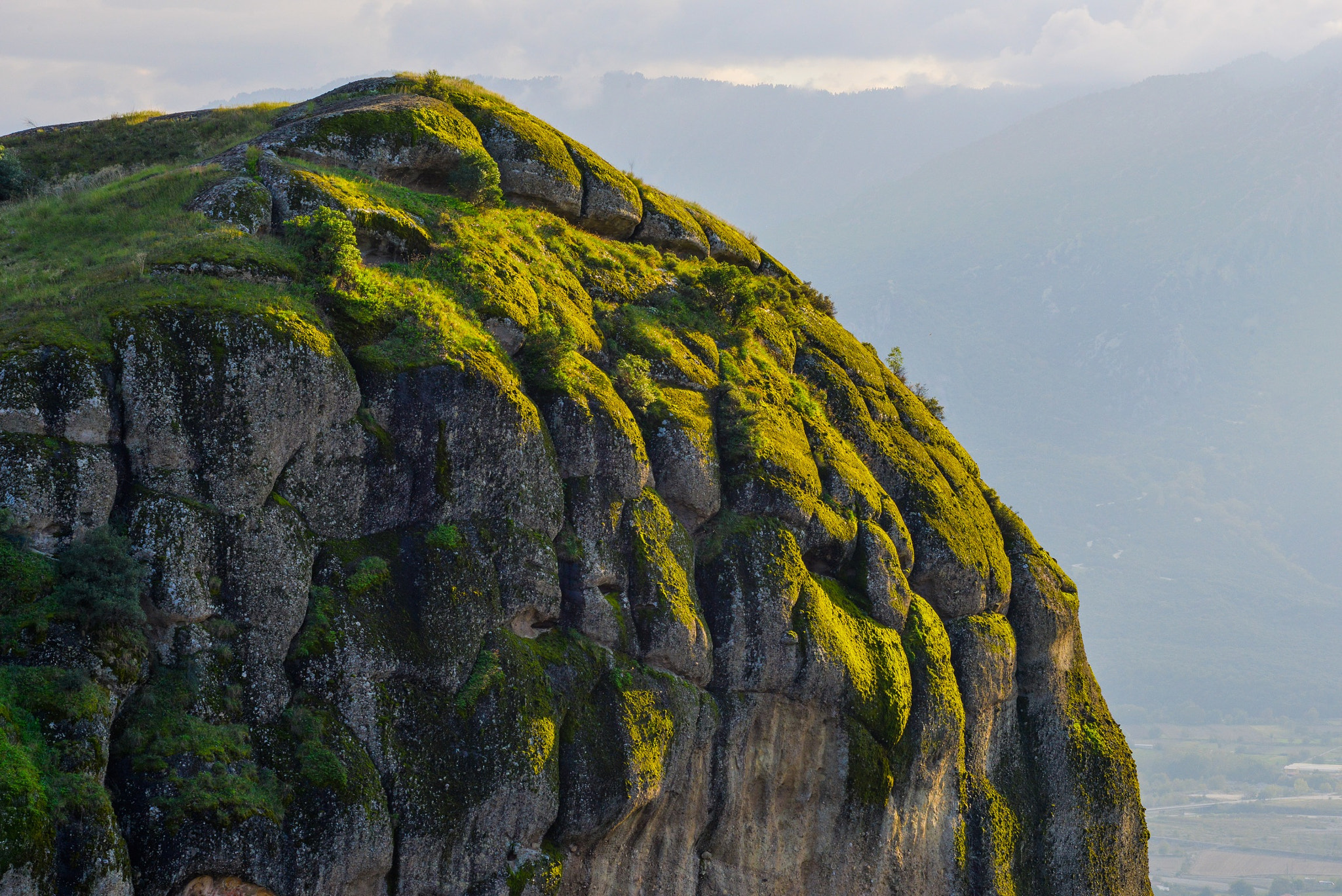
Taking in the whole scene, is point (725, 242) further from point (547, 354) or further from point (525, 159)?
point (547, 354)

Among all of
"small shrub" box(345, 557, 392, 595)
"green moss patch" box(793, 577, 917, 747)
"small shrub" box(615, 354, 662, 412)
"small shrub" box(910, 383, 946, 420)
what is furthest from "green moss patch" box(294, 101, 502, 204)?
"small shrub" box(910, 383, 946, 420)

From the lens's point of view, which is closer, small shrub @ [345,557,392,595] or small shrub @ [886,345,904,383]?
small shrub @ [345,557,392,595]

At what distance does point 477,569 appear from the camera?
77.5 feet

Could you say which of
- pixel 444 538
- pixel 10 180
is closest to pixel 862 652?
pixel 444 538

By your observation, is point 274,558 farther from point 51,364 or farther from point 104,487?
point 51,364

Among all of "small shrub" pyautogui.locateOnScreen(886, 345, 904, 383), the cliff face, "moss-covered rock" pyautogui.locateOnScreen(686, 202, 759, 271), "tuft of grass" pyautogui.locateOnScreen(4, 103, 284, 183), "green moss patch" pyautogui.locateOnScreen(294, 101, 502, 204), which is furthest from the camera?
"small shrub" pyautogui.locateOnScreen(886, 345, 904, 383)

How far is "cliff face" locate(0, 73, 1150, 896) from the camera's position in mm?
18656

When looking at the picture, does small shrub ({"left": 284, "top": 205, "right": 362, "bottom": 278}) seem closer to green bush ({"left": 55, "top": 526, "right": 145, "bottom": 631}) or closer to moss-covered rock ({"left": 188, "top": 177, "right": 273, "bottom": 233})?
moss-covered rock ({"left": 188, "top": 177, "right": 273, "bottom": 233})

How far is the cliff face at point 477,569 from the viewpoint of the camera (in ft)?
61.2

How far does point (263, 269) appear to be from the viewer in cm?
2386

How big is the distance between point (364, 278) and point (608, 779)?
12.6 meters

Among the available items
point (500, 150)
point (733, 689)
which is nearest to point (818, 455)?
point (733, 689)

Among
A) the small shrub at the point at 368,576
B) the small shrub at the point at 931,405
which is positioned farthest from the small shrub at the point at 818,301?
the small shrub at the point at 368,576

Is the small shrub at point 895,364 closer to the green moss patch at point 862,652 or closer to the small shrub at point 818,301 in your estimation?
the small shrub at point 818,301
